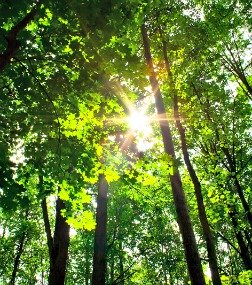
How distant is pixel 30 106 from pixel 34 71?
655 mm

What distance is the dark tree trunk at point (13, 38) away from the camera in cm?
517

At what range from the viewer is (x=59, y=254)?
886 centimetres

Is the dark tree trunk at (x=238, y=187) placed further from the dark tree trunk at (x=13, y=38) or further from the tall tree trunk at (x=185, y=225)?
the dark tree trunk at (x=13, y=38)

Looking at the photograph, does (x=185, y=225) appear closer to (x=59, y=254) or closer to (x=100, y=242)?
(x=59, y=254)

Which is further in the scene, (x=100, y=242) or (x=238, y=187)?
(x=238, y=187)

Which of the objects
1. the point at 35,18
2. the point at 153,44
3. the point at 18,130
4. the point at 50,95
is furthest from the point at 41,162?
the point at 153,44

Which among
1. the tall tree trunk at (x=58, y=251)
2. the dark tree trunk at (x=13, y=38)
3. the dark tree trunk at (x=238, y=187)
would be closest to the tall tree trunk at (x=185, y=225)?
the dark tree trunk at (x=13, y=38)

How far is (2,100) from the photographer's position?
5.88 m

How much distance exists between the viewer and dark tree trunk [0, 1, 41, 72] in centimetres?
517

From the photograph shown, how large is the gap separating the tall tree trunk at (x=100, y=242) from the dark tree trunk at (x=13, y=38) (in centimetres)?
719

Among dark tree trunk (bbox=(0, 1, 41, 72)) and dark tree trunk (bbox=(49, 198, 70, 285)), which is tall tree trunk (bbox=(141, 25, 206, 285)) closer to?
dark tree trunk (bbox=(0, 1, 41, 72))

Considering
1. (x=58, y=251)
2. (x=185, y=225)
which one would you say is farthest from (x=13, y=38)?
(x=58, y=251)

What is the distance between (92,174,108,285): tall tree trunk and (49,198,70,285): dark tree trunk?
265 cm

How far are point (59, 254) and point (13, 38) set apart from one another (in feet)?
19.1
